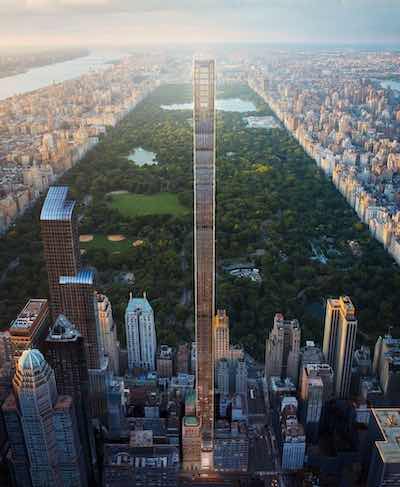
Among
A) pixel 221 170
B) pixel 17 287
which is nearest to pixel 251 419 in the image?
pixel 17 287

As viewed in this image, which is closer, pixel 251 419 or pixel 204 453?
pixel 204 453

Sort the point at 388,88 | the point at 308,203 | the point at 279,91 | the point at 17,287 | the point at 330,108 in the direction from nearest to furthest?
the point at 17,287, the point at 308,203, the point at 388,88, the point at 330,108, the point at 279,91

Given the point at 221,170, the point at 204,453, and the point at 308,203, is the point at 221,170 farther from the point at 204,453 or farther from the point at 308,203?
the point at 204,453

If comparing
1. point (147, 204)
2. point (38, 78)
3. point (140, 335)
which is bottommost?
point (147, 204)

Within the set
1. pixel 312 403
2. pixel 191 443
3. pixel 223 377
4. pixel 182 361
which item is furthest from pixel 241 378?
pixel 191 443

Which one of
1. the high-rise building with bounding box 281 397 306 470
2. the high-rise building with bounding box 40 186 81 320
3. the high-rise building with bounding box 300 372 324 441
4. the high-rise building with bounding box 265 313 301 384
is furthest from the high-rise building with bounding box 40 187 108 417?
the high-rise building with bounding box 300 372 324 441

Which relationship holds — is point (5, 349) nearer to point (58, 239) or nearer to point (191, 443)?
point (58, 239)

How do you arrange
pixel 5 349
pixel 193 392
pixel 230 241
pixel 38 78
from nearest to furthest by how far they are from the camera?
pixel 5 349, pixel 193 392, pixel 230 241, pixel 38 78
